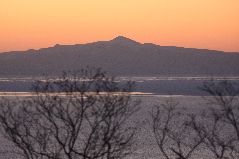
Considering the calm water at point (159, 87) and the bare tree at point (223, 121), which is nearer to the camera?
the bare tree at point (223, 121)

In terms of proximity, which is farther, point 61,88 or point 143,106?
point 143,106

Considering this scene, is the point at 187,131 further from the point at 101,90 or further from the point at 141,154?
the point at 101,90

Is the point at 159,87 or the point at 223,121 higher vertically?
the point at 223,121

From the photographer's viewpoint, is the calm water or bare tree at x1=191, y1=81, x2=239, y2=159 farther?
the calm water

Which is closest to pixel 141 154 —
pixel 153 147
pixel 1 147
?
pixel 153 147

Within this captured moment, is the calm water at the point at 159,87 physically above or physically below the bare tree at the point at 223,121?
below

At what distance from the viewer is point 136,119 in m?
20.8

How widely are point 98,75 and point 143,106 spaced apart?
64.2ft

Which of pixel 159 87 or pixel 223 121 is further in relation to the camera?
pixel 159 87

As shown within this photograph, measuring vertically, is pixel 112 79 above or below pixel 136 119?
above

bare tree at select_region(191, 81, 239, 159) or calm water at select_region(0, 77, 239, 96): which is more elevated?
bare tree at select_region(191, 81, 239, 159)

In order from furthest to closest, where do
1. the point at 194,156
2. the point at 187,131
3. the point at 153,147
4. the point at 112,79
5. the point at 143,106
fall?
1. the point at 143,106
2. the point at 187,131
3. the point at 153,147
4. the point at 194,156
5. the point at 112,79

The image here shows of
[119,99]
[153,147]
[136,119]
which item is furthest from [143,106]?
[119,99]

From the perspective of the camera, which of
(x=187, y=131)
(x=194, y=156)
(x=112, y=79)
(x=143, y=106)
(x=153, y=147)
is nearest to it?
(x=112, y=79)
